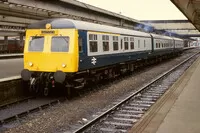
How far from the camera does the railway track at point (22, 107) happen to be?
993 centimetres

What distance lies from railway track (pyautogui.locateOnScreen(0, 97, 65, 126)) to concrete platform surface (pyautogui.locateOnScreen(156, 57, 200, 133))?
454cm

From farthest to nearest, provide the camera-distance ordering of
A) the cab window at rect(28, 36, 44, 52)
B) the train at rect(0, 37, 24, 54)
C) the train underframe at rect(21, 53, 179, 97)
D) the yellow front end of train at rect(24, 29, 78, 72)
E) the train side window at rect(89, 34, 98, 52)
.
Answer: the train at rect(0, 37, 24, 54) < the train side window at rect(89, 34, 98, 52) < the cab window at rect(28, 36, 44, 52) < the yellow front end of train at rect(24, 29, 78, 72) < the train underframe at rect(21, 53, 179, 97)

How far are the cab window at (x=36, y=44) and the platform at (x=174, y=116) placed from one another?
5.42 metres

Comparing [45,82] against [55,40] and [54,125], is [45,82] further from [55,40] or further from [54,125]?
→ [54,125]

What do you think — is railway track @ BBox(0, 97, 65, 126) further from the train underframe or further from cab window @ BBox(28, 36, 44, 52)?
cab window @ BBox(28, 36, 44, 52)

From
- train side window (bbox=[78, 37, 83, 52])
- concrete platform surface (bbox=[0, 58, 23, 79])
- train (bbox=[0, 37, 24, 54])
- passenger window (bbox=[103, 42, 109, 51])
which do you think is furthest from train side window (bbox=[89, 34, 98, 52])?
train (bbox=[0, 37, 24, 54])

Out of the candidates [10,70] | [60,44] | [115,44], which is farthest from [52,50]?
[10,70]

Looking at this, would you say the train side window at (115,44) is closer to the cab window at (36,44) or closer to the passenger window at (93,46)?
the passenger window at (93,46)

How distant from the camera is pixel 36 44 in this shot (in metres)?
13.4

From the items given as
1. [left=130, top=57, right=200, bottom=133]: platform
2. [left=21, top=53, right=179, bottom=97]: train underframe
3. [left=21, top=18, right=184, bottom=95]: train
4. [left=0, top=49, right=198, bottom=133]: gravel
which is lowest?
[left=0, top=49, right=198, bottom=133]: gravel

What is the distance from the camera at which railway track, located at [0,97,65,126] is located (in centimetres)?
993

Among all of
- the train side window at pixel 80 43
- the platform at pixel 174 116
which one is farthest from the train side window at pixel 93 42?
the platform at pixel 174 116

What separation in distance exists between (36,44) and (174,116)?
6.94 meters

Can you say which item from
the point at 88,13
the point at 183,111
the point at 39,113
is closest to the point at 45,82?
the point at 39,113
